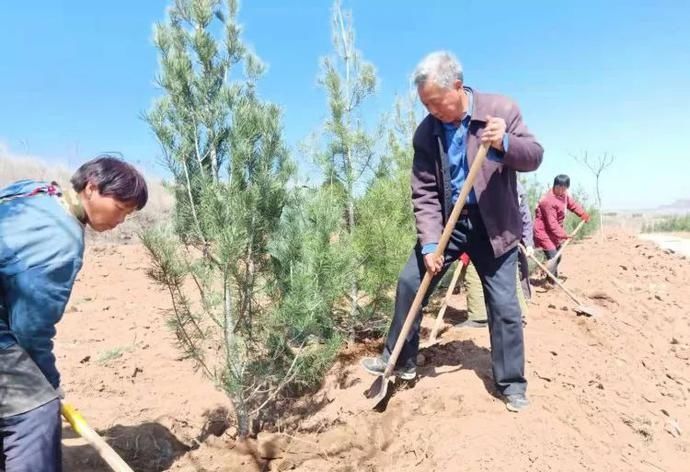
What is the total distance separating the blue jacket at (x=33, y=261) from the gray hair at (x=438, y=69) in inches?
65.8

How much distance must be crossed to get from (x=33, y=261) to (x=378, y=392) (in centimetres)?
239

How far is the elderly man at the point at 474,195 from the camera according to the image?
8.18 feet

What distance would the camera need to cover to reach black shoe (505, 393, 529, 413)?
A: 2.89m

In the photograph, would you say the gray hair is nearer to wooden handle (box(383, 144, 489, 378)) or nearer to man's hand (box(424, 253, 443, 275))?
wooden handle (box(383, 144, 489, 378))

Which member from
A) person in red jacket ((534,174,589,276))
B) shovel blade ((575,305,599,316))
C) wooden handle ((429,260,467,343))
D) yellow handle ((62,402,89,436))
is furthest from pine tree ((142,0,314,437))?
person in red jacket ((534,174,589,276))

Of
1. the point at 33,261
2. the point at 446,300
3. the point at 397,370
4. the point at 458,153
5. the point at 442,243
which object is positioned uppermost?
the point at 458,153

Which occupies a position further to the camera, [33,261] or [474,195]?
[474,195]

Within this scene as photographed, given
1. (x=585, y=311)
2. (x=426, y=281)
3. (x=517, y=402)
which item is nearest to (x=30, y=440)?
(x=426, y=281)

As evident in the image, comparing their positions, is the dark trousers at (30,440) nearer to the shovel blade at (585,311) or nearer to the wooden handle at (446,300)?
the wooden handle at (446,300)

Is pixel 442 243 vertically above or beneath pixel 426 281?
above

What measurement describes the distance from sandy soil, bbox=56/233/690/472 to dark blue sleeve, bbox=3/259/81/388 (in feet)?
3.58

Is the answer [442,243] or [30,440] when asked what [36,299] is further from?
[442,243]

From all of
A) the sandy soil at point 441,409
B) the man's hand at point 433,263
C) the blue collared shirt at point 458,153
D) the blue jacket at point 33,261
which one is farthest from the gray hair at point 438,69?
the sandy soil at point 441,409

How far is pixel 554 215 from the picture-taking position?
7152mm
